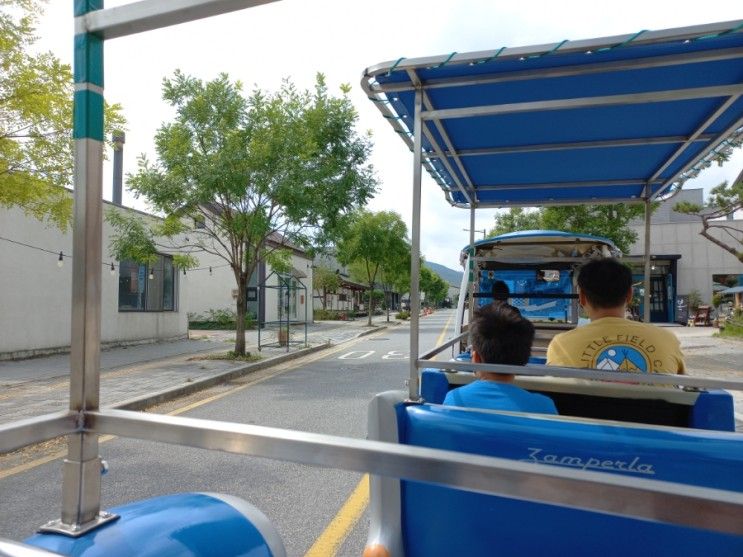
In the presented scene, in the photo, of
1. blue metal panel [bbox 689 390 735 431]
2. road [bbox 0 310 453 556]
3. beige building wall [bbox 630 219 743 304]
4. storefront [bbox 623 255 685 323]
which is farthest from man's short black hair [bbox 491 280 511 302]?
beige building wall [bbox 630 219 743 304]

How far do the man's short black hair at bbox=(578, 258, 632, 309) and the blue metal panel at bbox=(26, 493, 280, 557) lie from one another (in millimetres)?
2101

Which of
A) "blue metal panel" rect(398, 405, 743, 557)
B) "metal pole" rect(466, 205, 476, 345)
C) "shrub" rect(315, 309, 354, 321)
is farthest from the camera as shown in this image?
"shrub" rect(315, 309, 354, 321)

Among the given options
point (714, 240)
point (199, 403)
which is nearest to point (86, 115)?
point (199, 403)

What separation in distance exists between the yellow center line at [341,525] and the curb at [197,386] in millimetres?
2683

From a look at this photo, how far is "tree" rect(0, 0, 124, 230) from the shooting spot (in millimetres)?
7477

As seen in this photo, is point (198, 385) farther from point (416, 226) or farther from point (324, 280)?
point (324, 280)

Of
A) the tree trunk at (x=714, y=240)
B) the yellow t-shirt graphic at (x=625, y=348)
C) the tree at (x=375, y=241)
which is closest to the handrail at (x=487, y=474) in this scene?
the yellow t-shirt graphic at (x=625, y=348)

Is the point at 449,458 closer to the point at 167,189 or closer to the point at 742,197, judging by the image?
the point at 167,189

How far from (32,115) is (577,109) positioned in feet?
23.6

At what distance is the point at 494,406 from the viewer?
2.10 metres

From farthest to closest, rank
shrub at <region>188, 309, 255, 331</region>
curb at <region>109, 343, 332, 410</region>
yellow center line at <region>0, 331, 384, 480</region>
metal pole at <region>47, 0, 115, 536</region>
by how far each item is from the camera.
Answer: shrub at <region>188, 309, 255, 331</region>, curb at <region>109, 343, 332, 410</region>, yellow center line at <region>0, 331, 384, 480</region>, metal pole at <region>47, 0, 115, 536</region>

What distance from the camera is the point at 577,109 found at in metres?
3.45

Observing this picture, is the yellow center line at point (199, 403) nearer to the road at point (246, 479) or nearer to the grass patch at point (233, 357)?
the road at point (246, 479)

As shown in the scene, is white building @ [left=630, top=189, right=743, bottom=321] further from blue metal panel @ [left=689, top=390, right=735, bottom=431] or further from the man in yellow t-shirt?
blue metal panel @ [left=689, top=390, right=735, bottom=431]
